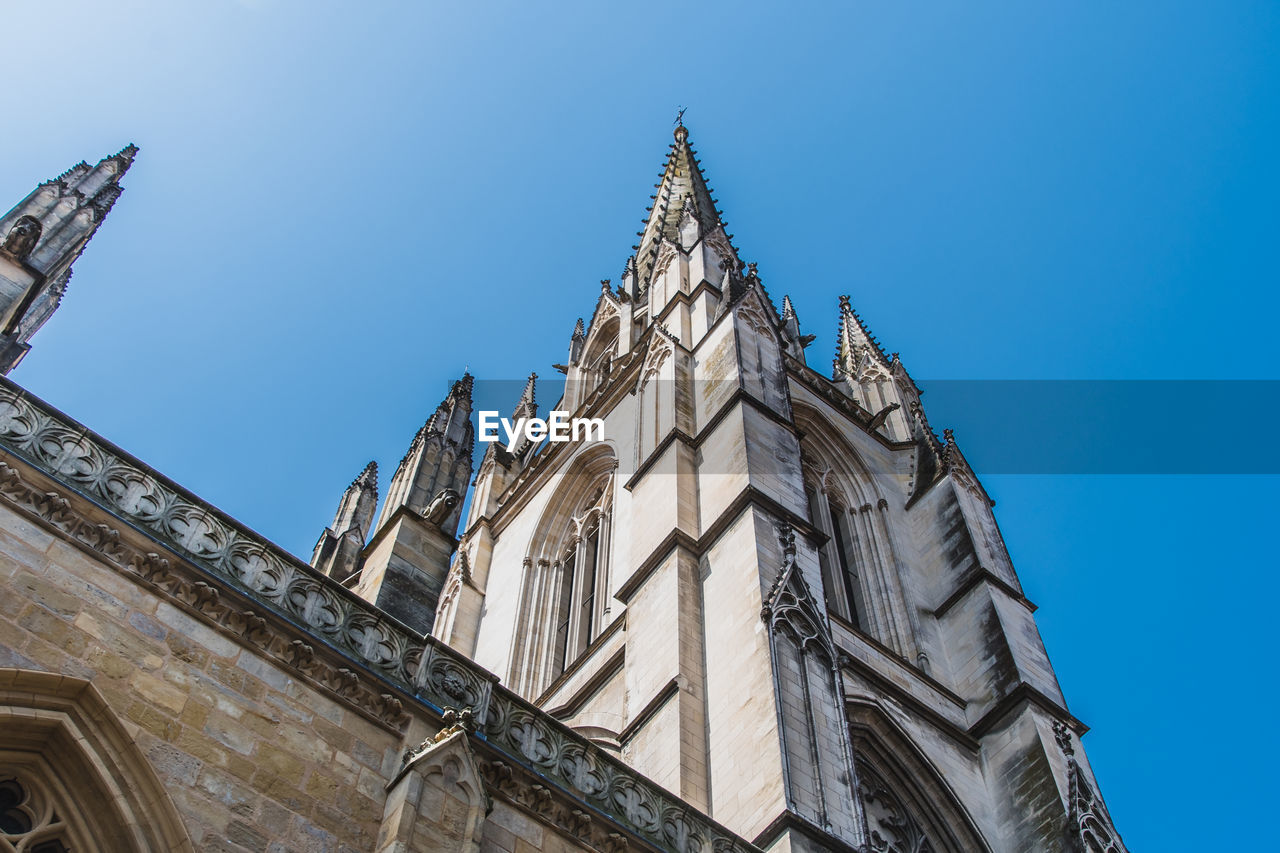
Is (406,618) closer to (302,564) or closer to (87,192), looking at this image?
(302,564)

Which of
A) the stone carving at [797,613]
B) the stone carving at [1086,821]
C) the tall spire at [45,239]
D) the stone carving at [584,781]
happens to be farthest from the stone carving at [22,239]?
the stone carving at [1086,821]

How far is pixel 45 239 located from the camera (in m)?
13.0

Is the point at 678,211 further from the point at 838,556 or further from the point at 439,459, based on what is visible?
the point at 439,459

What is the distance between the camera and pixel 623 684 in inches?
640

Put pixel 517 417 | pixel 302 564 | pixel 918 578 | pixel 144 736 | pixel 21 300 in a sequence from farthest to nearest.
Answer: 1. pixel 517 417
2. pixel 918 578
3. pixel 21 300
4. pixel 302 564
5. pixel 144 736

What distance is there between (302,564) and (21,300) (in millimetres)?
5437

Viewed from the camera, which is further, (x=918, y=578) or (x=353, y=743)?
(x=918, y=578)

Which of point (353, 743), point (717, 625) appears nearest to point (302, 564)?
point (353, 743)

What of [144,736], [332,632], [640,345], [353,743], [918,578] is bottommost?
[144,736]

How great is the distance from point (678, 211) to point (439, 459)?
18.9 meters

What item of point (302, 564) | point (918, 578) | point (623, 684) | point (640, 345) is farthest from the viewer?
point (640, 345)

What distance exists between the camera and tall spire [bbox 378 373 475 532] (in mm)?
17000

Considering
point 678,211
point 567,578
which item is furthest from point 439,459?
point 678,211

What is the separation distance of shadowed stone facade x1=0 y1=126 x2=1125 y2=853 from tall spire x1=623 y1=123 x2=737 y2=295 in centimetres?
Result: 59
